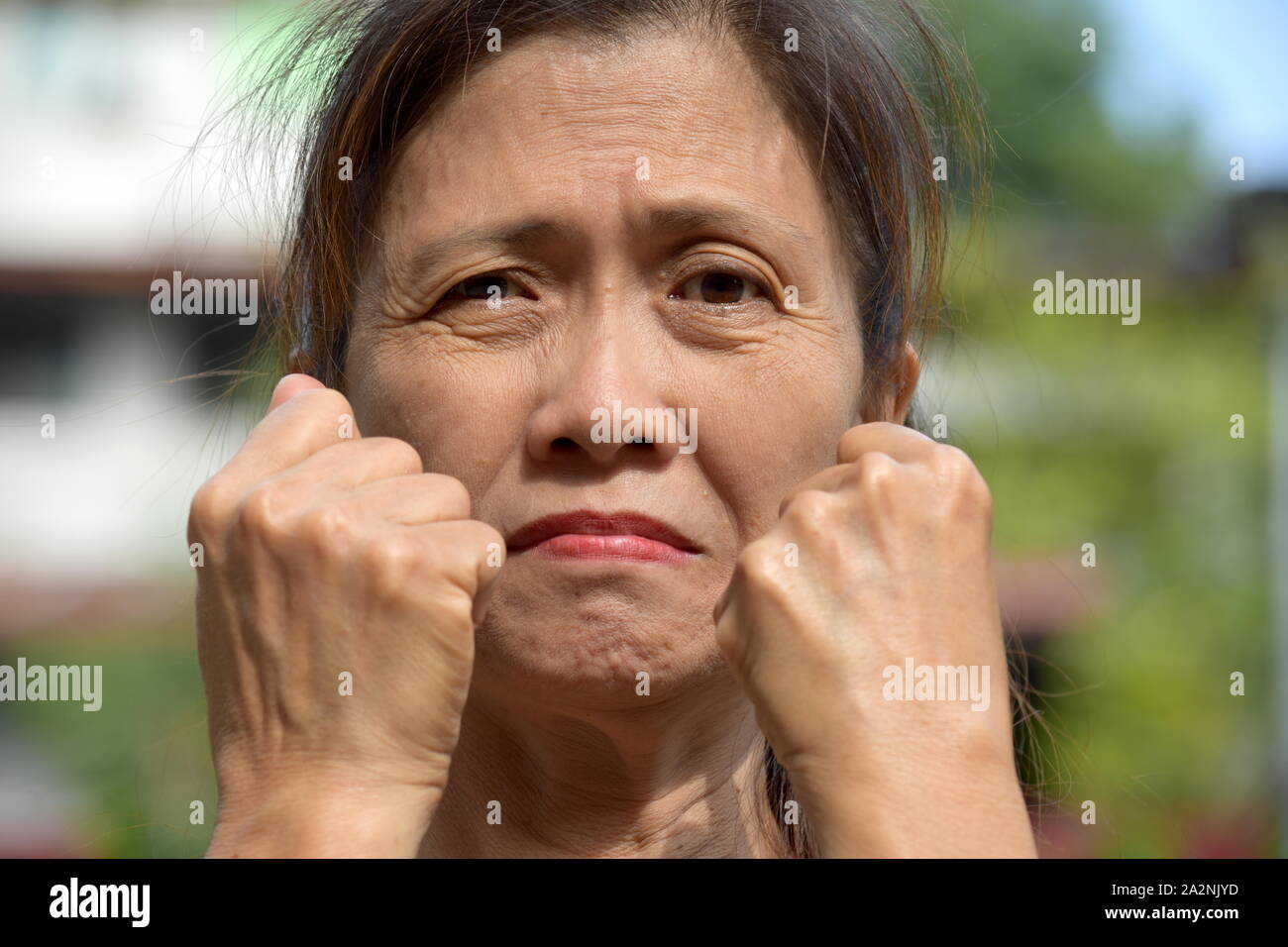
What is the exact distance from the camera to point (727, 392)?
2.56 meters

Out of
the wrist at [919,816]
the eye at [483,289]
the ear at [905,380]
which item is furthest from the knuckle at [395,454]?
the ear at [905,380]

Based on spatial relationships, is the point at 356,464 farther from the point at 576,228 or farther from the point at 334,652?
the point at 576,228

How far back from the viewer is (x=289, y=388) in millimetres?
2584

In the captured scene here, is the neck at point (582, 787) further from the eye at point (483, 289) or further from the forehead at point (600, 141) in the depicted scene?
the forehead at point (600, 141)

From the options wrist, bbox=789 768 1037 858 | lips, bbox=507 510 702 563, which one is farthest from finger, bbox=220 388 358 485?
wrist, bbox=789 768 1037 858

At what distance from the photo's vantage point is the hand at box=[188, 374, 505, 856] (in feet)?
7.07

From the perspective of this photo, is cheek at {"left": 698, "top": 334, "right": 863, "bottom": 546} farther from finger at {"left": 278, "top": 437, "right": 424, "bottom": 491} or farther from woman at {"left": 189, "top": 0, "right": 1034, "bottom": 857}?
finger at {"left": 278, "top": 437, "right": 424, "bottom": 491}

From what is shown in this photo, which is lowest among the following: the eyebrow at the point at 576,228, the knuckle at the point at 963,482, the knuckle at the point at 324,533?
the knuckle at the point at 324,533

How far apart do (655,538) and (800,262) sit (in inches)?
27.5

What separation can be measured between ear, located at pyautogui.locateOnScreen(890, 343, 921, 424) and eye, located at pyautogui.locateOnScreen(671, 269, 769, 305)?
25.5 inches

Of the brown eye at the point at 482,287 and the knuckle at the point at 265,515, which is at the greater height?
the brown eye at the point at 482,287

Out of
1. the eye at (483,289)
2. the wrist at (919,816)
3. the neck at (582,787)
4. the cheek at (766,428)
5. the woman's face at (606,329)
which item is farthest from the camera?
the neck at (582,787)

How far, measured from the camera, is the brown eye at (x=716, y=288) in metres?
2.64

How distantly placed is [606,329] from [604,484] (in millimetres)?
310
